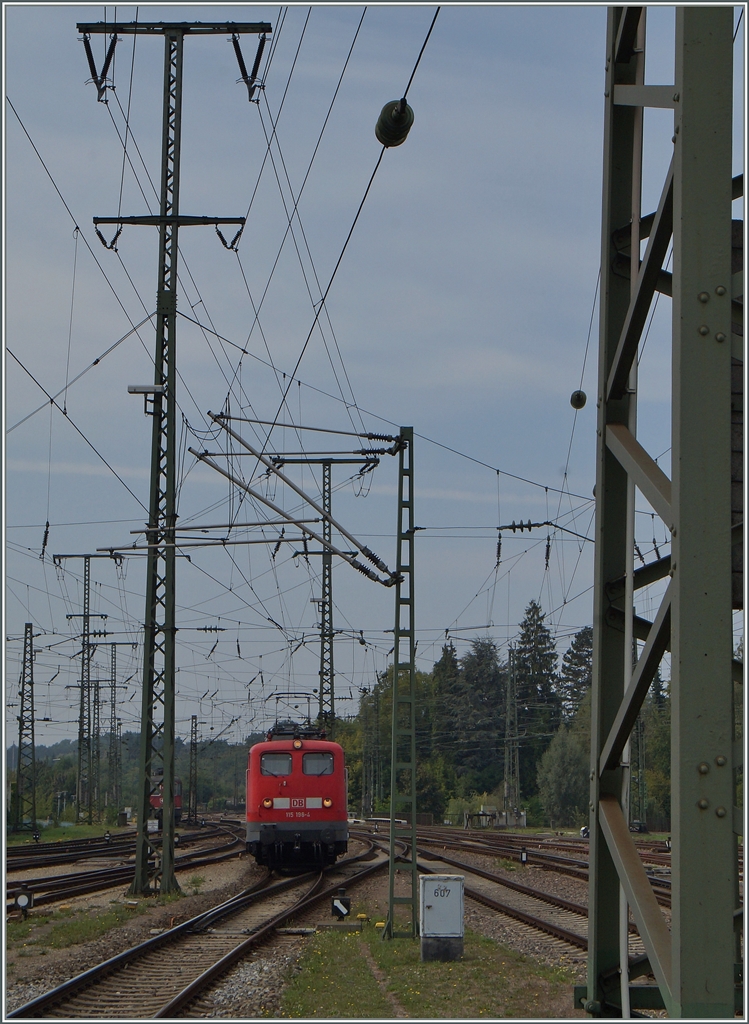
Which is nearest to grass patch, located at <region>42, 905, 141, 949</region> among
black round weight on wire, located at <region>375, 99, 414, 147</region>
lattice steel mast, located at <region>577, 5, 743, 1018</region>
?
black round weight on wire, located at <region>375, 99, 414, 147</region>

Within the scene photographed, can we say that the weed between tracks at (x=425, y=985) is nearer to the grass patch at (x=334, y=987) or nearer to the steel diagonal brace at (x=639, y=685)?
the grass patch at (x=334, y=987)

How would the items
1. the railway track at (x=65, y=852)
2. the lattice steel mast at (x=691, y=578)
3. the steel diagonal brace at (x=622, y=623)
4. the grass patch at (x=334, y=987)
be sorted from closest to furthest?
the lattice steel mast at (x=691, y=578), the steel diagonal brace at (x=622, y=623), the grass patch at (x=334, y=987), the railway track at (x=65, y=852)

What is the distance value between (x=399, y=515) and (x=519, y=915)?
18.9 ft

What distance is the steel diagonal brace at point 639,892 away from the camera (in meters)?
2.80

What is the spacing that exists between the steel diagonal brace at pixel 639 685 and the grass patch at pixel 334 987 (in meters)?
5.77

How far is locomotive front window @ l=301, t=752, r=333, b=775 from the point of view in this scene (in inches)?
890

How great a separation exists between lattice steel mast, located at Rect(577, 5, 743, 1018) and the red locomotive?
63.8 feet

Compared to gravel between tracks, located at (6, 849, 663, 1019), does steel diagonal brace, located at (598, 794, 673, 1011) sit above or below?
above

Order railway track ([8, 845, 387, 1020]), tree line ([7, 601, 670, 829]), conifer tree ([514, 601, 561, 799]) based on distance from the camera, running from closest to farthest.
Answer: railway track ([8, 845, 387, 1020]) → tree line ([7, 601, 670, 829]) → conifer tree ([514, 601, 561, 799])

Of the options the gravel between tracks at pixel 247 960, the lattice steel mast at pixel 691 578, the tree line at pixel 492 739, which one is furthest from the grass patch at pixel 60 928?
the tree line at pixel 492 739

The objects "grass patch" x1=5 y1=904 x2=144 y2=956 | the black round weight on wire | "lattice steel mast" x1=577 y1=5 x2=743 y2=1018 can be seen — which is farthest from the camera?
"grass patch" x1=5 y1=904 x2=144 y2=956

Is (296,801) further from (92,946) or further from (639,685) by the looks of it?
(639,685)

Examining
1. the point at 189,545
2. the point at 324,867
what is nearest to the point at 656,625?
the point at 189,545

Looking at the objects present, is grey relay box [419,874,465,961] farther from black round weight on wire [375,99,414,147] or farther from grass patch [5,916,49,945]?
black round weight on wire [375,99,414,147]
